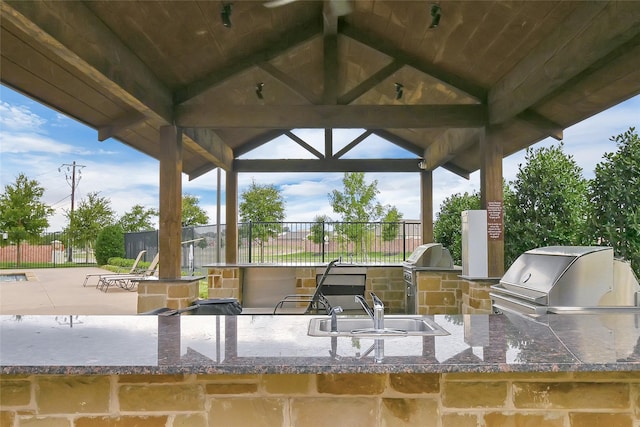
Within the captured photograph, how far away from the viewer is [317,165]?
902 cm

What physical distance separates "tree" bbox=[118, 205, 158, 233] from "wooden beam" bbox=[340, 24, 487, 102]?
752 inches

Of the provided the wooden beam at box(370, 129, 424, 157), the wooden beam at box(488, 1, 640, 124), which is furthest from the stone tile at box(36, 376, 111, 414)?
the wooden beam at box(370, 129, 424, 157)

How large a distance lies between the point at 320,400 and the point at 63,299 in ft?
28.3

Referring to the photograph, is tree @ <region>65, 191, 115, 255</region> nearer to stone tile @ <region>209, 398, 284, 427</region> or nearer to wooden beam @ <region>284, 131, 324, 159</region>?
wooden beam @ <region>284, 131, 324, 159</region>

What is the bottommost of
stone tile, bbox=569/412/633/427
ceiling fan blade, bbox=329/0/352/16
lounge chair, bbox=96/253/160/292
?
lounge chair, bbox=96/253/160/292

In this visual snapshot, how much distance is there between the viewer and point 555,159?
7352 mm

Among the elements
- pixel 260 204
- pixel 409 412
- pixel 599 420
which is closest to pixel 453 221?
pixel 599 420

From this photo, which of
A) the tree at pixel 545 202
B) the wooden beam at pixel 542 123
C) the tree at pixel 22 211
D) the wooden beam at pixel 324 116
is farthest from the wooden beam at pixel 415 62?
the tree at pixel 22 211

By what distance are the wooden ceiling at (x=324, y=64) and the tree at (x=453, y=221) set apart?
176cm

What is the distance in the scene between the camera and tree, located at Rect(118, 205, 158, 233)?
23109mm

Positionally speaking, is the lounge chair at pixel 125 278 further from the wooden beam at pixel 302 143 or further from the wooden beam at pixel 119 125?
the wooden beam at pixel 119 125

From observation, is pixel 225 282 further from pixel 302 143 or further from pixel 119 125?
pixel 119 125

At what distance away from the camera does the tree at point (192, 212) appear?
24.2 metres

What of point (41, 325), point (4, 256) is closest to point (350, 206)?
point (4, 256)
